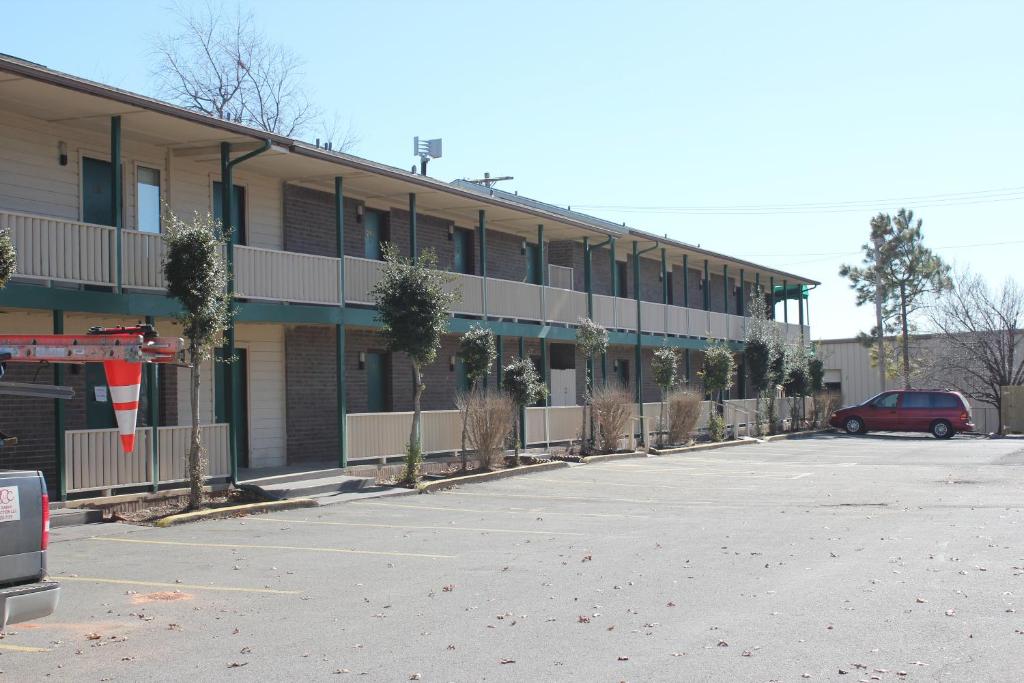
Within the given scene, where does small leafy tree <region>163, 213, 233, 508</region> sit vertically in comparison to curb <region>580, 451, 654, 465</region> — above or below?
above

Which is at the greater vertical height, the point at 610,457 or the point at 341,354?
the point at 341,354

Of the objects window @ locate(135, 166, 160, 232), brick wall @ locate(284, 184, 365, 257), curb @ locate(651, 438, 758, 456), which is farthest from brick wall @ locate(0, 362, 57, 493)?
curb @ locate(651, 438, 758, 456)

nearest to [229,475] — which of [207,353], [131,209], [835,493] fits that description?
[207,353]

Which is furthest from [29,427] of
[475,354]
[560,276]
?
[560,276]

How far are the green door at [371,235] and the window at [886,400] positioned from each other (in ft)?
71.6

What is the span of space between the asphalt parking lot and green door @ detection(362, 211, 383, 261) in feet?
25.2

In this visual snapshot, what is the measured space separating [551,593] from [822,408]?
114ft

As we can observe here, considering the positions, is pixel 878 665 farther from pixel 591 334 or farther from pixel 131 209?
pixel 591 334

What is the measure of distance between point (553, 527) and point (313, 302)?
290 inches

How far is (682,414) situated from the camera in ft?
97.1

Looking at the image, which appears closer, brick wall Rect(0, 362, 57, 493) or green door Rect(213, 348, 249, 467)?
brick wall Rect(0, 362, 57, 493)

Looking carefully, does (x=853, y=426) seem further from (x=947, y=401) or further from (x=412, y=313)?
(x=412, y=313)

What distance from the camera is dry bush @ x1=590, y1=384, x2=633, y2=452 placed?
1017 inches

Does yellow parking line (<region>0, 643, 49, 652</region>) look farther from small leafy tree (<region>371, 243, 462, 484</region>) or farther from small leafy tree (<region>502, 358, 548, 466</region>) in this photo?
small leafy tree (<region>502, 358, 548, 466</region>)
